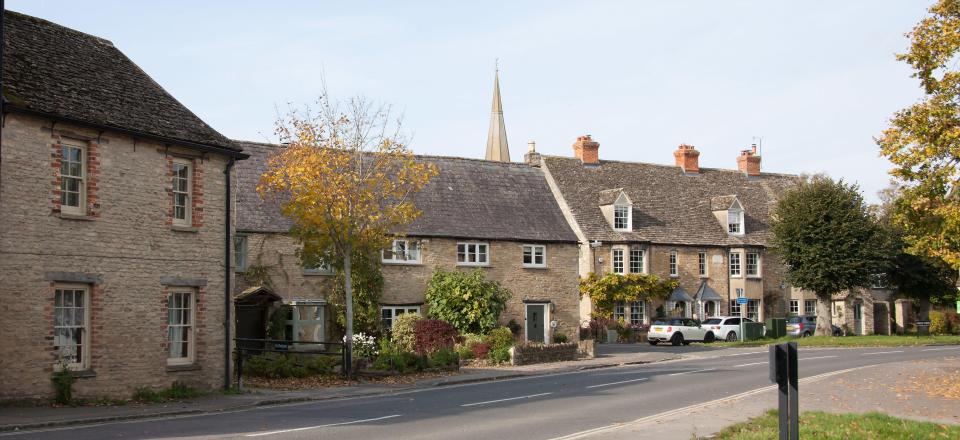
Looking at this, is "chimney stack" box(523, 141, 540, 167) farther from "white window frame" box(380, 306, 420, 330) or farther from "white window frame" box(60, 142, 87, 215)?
"white window frame" box(60, 142, 87, 215)

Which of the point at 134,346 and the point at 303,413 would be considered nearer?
the point at 303,413

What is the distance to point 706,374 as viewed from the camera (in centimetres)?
2822

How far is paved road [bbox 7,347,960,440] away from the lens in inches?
608

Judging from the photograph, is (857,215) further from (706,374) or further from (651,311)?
(706,374)

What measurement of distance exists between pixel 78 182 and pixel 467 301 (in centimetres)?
1952

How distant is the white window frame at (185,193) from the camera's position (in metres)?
23.1

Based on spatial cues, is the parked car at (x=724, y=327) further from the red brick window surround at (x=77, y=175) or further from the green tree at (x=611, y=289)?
the red brick window surround at (x=77, y=175)

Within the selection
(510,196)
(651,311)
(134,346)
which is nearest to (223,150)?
(134,346)

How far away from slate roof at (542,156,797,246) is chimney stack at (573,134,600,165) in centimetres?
51

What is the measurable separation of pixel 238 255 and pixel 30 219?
51.5ft

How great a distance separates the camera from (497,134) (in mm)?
98375

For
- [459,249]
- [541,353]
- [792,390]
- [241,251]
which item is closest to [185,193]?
[241,251]

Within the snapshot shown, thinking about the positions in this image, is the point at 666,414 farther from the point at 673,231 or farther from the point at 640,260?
the point at 673,231

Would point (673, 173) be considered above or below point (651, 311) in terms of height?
above
